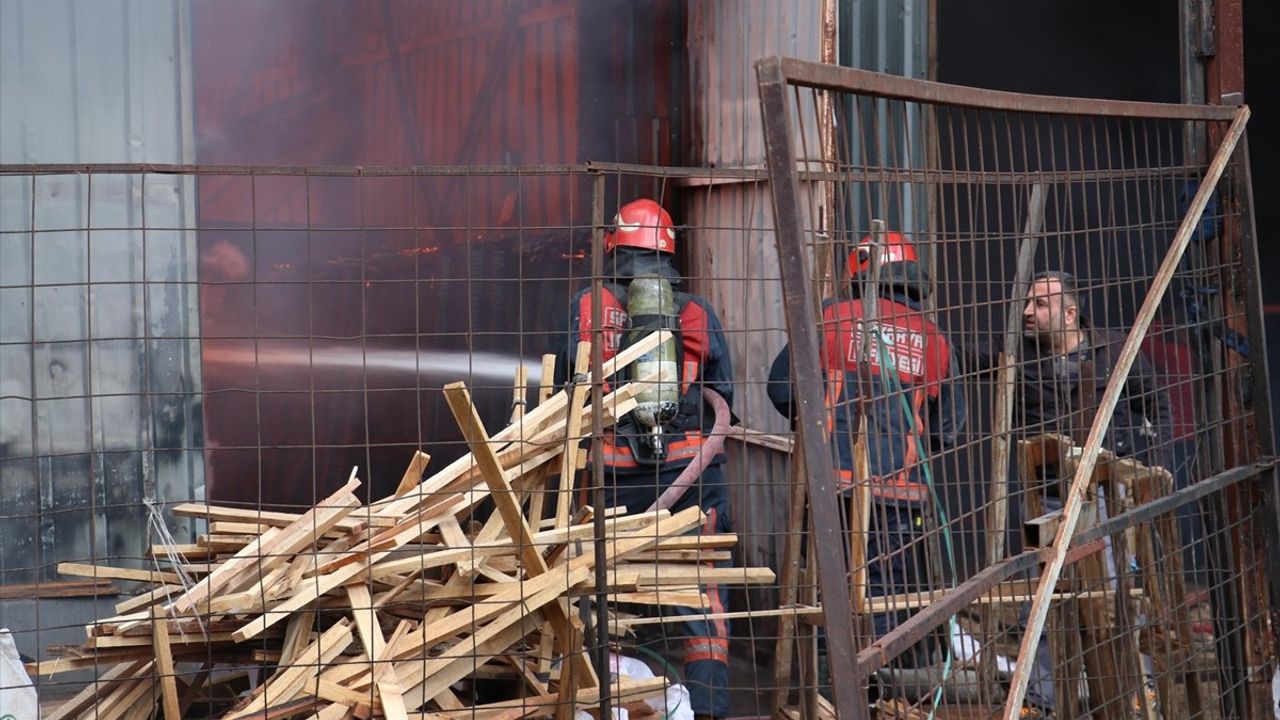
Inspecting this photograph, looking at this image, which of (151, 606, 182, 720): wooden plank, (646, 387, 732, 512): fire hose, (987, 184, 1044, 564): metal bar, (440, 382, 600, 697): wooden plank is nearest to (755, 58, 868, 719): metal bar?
(987, 184, 1044, 564): metal bar

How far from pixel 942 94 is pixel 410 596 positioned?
264 cm

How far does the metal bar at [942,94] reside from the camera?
2707 mm

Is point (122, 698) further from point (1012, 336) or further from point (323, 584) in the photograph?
point (1012, 336)

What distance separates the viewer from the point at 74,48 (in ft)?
19.8

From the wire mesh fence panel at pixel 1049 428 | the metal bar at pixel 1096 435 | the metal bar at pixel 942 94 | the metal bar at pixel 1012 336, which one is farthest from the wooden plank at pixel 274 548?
the metal bar at pixel 942 94

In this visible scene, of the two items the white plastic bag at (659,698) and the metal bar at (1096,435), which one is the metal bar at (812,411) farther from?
the white plastic bag at (659,698)

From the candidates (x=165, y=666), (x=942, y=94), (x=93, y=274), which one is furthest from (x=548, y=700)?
(x=93, y=274)

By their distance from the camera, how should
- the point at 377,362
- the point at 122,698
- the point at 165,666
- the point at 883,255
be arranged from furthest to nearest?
the point at 377,362 < the point at 883,255 < the point at 122,698 < the point at 165,666

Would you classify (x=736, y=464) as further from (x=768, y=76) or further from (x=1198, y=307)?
(x=768, y=76)

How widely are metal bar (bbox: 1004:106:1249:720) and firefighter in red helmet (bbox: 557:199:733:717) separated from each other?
214 cm

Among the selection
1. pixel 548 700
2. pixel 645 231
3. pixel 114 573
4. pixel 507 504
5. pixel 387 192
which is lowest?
pixel 548 700

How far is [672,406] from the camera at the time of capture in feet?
18.6

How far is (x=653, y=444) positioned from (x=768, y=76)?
133 inches

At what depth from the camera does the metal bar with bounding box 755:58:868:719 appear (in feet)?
8.70
